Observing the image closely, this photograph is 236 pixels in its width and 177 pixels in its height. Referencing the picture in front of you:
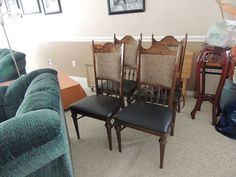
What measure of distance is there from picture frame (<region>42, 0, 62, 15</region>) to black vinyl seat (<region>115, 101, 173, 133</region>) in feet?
9.10

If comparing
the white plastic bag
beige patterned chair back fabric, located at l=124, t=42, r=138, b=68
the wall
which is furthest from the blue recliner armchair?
the white plastic bag

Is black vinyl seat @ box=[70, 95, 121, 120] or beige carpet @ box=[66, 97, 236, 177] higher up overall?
black vinyl seat @ box=[70, 95, 121, 120]

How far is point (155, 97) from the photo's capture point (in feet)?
6.57

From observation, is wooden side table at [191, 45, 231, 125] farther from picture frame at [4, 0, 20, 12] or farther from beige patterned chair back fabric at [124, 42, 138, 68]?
picture frame at [4, 0, 20, 12]

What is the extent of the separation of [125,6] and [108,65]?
1363mm

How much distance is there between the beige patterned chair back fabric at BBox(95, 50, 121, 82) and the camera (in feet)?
6.57

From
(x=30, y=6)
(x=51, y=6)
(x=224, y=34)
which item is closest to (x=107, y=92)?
(x=224, y=34)

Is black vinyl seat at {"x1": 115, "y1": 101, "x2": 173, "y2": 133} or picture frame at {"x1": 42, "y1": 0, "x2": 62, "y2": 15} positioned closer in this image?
Answer: black vinyl seat at {"x1": 115, "y1": 101, "x2": 173, "y2": 133}

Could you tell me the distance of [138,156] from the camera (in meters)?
1.86

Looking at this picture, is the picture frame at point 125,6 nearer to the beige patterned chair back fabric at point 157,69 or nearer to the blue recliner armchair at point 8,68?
the beige patterned chair back fabric at point 157,69

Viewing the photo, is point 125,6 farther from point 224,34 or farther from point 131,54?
point 224,34

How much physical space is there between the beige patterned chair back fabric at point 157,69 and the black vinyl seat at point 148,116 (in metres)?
0.24

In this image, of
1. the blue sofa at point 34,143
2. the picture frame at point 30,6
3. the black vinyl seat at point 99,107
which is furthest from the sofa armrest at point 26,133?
the picture frame at point 30,6

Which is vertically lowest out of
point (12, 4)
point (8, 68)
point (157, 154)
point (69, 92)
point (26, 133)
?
point (157, 154)
